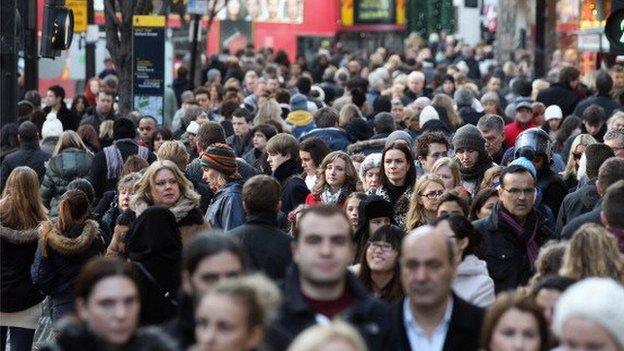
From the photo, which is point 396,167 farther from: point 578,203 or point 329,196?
point 578,203

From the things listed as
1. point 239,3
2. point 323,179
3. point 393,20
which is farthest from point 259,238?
point 393,20

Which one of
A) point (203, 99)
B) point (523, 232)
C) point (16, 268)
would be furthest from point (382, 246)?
point (203, 99)

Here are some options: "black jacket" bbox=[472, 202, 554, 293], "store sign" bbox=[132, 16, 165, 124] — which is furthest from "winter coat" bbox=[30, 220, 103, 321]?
"store sign" bbox=[132, 16, 165, 124]

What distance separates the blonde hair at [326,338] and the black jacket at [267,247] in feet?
13.2

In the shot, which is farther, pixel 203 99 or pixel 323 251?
pixel 203 99

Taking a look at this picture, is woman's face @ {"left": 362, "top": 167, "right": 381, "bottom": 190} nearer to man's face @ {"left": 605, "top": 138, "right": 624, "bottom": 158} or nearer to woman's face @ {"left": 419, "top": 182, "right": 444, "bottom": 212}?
woman's face @ {"left": 419, "top": 182, "right": 444, "bottom": 212}

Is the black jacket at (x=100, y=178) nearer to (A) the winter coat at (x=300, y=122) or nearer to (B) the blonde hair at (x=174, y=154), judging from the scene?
(B) the blonde hair at (x=174, y=154)

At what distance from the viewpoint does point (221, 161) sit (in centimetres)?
1488

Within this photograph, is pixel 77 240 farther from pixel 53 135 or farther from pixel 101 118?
pixel 101 118

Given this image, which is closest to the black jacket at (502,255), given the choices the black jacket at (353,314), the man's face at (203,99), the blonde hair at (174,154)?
the black jacket at (353,314)

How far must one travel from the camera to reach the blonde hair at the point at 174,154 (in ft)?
52.7

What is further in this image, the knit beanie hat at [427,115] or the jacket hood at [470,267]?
the knit beanie hat at [427,115]

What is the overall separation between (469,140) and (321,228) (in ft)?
25.7

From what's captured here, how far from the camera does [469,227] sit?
10.9 meters
